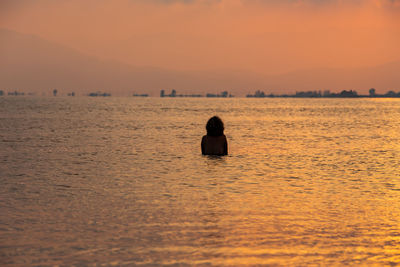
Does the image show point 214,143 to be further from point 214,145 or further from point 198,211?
point 198,211

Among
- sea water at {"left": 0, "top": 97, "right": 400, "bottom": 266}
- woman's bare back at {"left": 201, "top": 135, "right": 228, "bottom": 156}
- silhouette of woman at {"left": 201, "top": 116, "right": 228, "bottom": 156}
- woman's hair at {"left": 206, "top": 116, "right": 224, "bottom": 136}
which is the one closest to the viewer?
sea water at {"left": 0, "top": 97, "right": 400, "bottom": 266}

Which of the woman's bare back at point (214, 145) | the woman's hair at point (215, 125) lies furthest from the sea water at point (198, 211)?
the woman's hair at point (215, 125)

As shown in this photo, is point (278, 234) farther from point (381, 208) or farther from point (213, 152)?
point (213, 152)

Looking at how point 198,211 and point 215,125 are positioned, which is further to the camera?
point 215,125

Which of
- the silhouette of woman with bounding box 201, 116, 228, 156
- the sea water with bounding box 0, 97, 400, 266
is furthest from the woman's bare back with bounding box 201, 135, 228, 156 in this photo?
the sea water with bounding box 0, 97, 400, 266

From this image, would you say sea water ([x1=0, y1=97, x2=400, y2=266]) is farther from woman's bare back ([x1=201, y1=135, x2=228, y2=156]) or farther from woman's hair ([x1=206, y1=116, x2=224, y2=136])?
woman's hair ([x1=206, y1=116, x2=224, y2=136])

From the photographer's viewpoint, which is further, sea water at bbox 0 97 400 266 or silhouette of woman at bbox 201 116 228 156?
silhouette of woman at bbox 201 116 228 156

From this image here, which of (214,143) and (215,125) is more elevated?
(215,125)

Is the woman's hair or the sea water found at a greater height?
the woman's hair

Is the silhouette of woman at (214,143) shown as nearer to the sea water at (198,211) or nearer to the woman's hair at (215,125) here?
the woman's hair at (215,125)

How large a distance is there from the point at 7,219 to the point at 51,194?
175 inches

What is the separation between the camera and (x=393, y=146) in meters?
43.0

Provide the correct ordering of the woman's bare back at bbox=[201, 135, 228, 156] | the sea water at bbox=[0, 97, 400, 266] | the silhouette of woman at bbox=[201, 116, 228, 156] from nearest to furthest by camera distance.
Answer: the sea water at bbox=[0, 97, 400, 266], the silhouette of woman at bbox=[201, 116, 228, 156], the woman's bare back at bbox=[201, 135, 228, 156]

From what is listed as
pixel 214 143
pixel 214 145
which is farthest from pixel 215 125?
pixel 214 145
